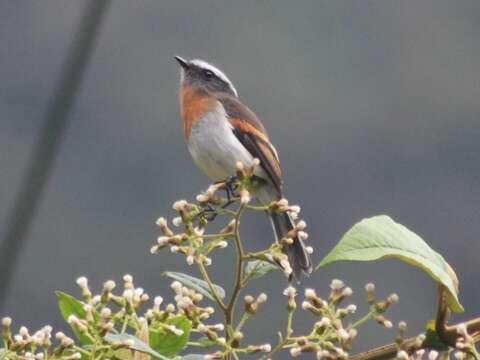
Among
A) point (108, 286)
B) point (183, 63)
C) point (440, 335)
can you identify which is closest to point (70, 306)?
point (108, 286)

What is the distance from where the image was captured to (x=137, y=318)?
1.95 feet

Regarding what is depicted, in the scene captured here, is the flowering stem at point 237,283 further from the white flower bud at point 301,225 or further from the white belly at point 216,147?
the white belly at point 216,147

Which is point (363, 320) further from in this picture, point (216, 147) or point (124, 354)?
point (216, 147)

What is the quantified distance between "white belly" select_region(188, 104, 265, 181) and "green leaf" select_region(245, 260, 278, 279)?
2.57ft

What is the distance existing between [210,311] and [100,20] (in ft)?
1.38

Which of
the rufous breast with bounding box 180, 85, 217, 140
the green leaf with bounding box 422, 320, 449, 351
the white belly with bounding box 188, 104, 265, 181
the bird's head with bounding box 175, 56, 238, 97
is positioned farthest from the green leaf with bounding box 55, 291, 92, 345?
the bird's head with bounding box 175, 56, 238, 97

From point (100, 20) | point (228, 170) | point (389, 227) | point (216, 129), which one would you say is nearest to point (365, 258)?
point (389, 227)

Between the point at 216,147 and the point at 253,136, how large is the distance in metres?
0.09

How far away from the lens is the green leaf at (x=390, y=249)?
54cm

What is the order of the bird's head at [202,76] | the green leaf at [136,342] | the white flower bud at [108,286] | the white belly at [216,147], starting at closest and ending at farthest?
the green leaf at [136,342]
the white flower bud at [108,286]
the white belly at [216,147]
the bird's head at [202,76]

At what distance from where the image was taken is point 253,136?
64.6 inches

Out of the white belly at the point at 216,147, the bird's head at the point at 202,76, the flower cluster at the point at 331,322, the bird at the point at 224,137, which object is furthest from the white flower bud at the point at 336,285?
the bird's head at the point at 202,76

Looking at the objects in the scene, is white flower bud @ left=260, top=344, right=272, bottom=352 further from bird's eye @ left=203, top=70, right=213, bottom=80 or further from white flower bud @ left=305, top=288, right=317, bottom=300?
bird's eye @ left=203, top=70, right=213, bottom=80

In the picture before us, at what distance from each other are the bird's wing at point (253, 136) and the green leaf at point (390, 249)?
2.59 feet
